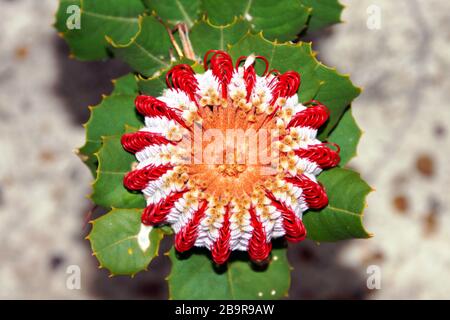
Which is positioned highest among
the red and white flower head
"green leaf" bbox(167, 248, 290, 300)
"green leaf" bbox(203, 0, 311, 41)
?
"green leaf" bbox(203, 0, 311, 41)

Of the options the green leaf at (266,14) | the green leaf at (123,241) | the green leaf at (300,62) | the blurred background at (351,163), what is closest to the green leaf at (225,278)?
the green leaf at (123,241)

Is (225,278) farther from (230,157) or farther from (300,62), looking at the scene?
(300,62)

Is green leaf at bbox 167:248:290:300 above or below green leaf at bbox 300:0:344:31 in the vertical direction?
below

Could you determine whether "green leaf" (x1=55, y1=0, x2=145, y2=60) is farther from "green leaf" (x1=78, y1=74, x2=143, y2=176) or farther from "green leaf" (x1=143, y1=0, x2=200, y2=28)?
"green leaf" (x1=78, y1=74, x2=143, y2=176)

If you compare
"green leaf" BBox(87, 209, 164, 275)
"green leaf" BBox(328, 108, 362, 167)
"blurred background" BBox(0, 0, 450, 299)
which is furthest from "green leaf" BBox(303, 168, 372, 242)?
"blurred background" BBox(0, 0, 450, 299)

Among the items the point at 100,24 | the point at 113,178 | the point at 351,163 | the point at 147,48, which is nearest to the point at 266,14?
the point at 147,48

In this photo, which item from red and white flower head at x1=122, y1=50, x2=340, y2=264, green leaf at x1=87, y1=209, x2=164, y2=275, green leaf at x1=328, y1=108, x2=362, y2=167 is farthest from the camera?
green leaf at x1=328, y1=108, x2=362, y2=167

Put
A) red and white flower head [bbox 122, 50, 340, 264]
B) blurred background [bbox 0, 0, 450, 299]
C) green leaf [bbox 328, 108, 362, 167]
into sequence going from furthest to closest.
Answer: blurred background [bbox 0, 0, 450, 299] < green leaf [bbox 328, 108, 362, 167] < red and white flower head [bbox 122, 50, 340, 264]
